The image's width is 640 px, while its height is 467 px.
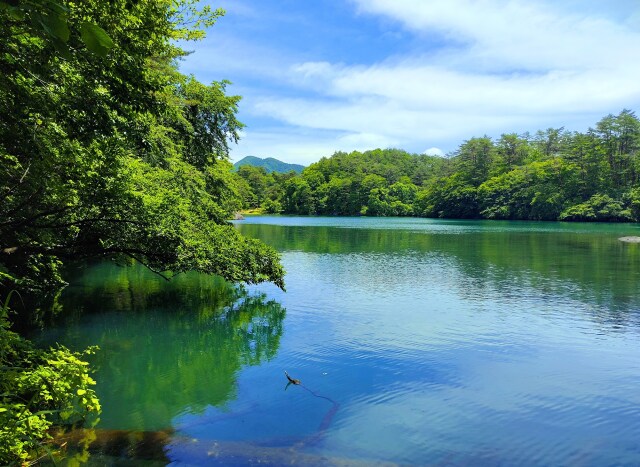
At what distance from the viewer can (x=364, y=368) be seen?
1177 centimetres

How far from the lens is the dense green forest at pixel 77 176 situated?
17.7 ft

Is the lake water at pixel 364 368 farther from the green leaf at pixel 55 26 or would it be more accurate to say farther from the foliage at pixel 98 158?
the green leaf at pixel 55 26

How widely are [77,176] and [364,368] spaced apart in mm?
7939

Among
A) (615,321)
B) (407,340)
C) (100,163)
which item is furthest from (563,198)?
(100,163)

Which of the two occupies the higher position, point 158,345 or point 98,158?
point 98,158

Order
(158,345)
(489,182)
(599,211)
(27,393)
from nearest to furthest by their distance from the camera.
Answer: (27,393) → (158,345) → (599,211) → (489,182)

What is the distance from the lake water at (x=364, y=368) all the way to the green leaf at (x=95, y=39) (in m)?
7.00

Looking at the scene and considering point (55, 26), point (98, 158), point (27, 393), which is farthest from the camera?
point (98, 158)

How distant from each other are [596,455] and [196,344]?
10190 mm

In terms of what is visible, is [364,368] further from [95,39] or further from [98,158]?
[95,39]

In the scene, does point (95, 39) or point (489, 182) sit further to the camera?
point (489, 182)

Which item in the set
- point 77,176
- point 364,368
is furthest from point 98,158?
point 364,368

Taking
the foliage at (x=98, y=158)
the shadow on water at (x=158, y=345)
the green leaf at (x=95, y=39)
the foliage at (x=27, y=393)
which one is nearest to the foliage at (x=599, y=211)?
the shadow on water at (x=158, y=345)

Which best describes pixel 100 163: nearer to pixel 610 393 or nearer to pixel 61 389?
pixel 61 389
